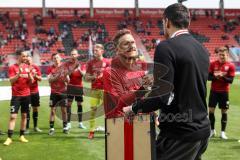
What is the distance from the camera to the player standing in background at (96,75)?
360 centimetres

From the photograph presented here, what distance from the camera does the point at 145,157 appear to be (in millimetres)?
3373

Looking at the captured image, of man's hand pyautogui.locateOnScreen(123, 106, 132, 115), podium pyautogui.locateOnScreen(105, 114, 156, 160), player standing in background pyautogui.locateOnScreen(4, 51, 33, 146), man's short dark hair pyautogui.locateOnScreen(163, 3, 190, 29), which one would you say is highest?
man's short dark hair pyautogui.locateOnScreen(163, 3, 190, 29)

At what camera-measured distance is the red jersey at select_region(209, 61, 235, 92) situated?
917 centimetres

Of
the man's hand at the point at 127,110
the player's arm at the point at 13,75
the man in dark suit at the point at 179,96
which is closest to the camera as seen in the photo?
the man in dark suit at the point at 179,96

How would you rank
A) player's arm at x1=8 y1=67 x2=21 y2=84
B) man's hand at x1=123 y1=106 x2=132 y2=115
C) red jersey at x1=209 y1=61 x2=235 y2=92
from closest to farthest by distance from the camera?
1. man's hand at x1=123 y1=106 x2=132 y2=115
2. player's arm at x1=8 y1=67 x2=21 y2=84
3. red jersey at x1=209 y1=61 x2=235 y2=92

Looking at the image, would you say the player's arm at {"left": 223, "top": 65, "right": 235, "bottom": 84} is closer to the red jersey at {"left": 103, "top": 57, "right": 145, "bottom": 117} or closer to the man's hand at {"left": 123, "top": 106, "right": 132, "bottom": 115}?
the red jersey at {"left": 103, "top": 57, "right": 145, "bottom": 117}

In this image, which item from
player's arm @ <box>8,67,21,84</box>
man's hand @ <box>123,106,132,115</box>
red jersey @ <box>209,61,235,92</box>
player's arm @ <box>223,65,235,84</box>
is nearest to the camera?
man's hand @ <box>123,106,132,115</box>

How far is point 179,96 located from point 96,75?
4.16 metres

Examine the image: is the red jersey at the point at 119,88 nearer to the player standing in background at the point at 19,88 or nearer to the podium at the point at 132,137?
the podium at the point at 132,137

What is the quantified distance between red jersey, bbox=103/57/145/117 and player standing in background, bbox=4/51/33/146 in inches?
223

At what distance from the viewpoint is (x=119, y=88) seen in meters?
3.40

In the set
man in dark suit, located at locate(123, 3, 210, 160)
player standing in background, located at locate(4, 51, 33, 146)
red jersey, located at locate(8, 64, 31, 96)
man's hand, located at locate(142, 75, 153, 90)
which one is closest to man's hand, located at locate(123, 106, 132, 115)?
man in dark suit, located at locate(123, 3, 210, 160)

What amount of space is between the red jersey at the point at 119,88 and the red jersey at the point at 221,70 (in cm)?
599

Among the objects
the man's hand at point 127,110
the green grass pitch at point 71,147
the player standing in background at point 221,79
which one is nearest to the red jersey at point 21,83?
the green grass pitch at point 71,147
